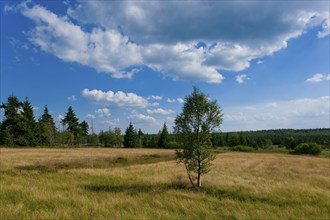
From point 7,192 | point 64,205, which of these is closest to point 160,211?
point 64,205


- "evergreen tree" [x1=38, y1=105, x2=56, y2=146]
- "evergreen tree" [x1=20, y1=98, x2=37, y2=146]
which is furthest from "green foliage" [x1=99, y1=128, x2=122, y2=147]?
"evergreen tree" [x1=20, y1=98, x2=37, y2=146]

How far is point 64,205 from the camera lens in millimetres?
10516

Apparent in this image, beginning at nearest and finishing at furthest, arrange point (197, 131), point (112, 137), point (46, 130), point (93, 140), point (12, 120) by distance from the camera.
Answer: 1. point (197, 131)
2. point (12, 120)
3. point (46, 130)
4. point (112, 137)
5. point (93, 140)

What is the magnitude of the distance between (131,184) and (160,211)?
7781mm

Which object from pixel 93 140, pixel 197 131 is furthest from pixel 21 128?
pixel 197 131

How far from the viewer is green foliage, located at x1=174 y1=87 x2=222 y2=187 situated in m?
17.2

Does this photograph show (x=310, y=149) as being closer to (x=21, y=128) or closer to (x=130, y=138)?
(x=130, y=138)

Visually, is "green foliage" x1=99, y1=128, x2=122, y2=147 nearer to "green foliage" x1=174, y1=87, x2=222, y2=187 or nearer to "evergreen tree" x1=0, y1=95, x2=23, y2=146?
"evergreen tree" x1=0, y1=95, x2=23, y2=146

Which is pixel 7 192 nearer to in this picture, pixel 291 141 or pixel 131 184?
pixel 131 184

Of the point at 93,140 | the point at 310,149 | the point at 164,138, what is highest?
the point at 164,138

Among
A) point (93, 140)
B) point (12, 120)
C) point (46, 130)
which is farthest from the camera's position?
point (93, 140)

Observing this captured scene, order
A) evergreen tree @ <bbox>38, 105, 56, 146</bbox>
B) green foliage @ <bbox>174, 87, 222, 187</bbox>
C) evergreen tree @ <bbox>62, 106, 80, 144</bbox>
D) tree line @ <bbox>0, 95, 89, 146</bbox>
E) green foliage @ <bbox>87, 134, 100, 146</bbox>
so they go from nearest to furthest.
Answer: green foliage @ <bbox>174, 87, 222, 187</bbox> → tree line @ <bbox>0, 95, 89, 146</bbox> → evergreen tree @ <bbox>38, 105, 56, 146</bbox> → evergreen tree @ <bbox>62, 106, 80, 144</bbox> → green foliage @ <bbox>87, 134, 100, 146</bbox>

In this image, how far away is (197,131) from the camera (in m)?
17.5

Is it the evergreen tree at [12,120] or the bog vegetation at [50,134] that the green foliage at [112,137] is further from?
the evergreen tree at [12,120]
